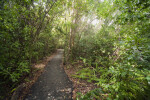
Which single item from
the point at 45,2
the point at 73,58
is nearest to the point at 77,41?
the point at 73,58

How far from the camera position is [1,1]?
10.1 ft

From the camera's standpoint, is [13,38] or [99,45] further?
[99,45]

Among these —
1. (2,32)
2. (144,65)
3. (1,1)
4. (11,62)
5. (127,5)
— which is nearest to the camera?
(144,65)

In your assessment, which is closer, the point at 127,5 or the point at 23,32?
the point at 127,5

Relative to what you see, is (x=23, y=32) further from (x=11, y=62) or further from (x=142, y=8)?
(x=142, y=8)

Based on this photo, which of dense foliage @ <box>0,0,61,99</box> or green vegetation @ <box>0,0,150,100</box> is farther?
dense foliage @ <box>0,0,61,99</box>

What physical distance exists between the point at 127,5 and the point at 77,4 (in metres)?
5.96

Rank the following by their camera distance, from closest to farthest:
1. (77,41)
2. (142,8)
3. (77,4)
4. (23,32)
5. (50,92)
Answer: (142,8), (23,32), (50,92), (77,4), (77,41)

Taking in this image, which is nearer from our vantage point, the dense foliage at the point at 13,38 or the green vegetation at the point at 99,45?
the green vegetation at the point at 99,45

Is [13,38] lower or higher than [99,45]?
higher

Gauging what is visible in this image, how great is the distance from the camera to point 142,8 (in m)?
1.78

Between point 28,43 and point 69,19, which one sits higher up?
point 69,19

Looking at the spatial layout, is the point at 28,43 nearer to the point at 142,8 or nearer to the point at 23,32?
the point at 23,32

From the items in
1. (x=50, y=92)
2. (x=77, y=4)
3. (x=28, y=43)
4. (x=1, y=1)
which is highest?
(x=77, y=4)
